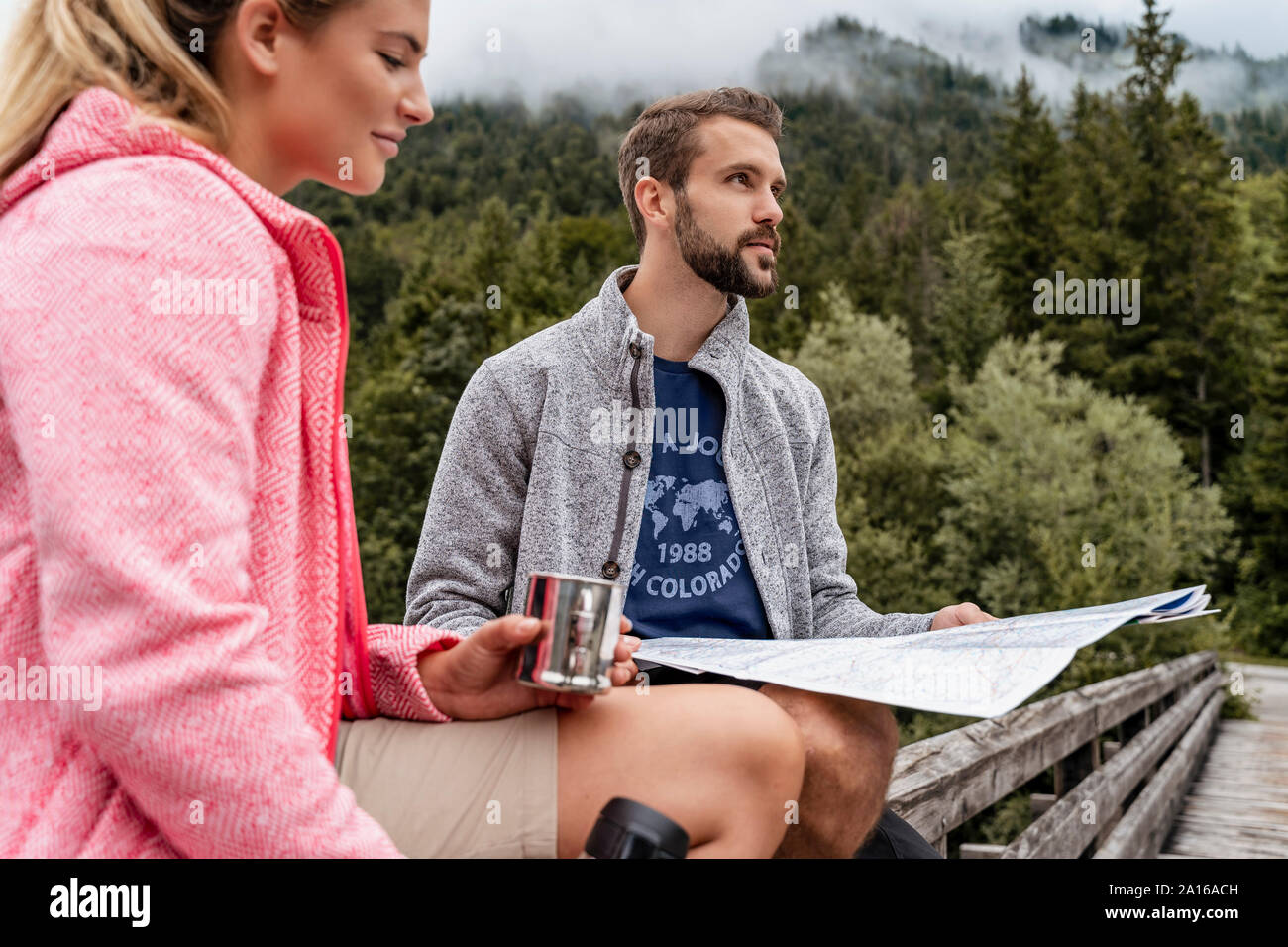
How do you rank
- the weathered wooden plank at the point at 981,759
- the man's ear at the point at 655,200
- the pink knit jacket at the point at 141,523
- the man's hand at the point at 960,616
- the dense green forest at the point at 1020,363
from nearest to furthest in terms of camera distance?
1. the pink knit jacket at the point at 141,523
2. the man's hand at the point at 960,616
3. the weathered wooden plank at the point at 981,759
4. the man's ear at the point at 655,200
5. the dense green forest at the point at 1020,363

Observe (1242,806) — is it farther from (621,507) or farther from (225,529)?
(225,529)

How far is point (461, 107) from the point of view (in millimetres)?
98938

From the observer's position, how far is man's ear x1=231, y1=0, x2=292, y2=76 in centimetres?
122

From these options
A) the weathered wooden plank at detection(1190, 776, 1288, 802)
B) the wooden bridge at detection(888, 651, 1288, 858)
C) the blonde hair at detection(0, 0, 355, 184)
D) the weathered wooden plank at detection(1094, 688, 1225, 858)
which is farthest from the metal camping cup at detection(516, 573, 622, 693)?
the weathered wooden plank at detection(1190, 776, 1288, 802)

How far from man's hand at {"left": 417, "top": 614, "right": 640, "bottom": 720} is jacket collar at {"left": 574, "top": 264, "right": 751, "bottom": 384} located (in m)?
1.23

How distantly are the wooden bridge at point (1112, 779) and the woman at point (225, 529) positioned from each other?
4.10ft

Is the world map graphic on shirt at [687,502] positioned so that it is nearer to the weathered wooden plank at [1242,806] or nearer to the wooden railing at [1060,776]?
the wooden railing at [1060,776]

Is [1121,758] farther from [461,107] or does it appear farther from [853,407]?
[461,107]

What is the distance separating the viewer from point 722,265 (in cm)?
268

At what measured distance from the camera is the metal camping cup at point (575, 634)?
1.12 metres

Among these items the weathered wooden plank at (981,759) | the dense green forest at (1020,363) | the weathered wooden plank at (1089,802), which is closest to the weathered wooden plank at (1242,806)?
the weathered wooden plank at (1089,802)

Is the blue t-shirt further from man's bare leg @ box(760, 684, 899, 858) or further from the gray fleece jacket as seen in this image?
man's bare leg @ box(760, 684, 899, 858)

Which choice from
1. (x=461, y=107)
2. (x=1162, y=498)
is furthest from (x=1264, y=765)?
(x=461, y=107)

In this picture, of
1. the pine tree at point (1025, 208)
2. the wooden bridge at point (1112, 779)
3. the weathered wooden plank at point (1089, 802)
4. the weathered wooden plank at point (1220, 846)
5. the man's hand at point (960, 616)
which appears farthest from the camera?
the pine tree at point (1025, 208)
